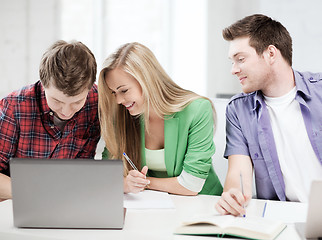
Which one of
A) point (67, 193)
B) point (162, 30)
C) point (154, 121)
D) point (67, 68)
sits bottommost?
point (67, 193)

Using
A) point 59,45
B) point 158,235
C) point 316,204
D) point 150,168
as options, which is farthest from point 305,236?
point 59,45

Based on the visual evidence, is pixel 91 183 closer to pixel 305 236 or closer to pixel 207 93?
pixel 305 236

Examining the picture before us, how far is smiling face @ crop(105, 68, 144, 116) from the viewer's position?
1577 mm

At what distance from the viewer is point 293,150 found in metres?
1.61

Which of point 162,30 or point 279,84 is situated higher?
point 162,30

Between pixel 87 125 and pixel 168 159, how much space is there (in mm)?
364

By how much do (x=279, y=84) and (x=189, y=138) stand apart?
1.40 feet

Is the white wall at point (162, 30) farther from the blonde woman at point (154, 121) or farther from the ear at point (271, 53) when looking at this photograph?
the blonde woman at point (154, 121)

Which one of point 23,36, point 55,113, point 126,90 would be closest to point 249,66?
point 126,90

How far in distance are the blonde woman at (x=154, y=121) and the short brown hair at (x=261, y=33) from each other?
307mm

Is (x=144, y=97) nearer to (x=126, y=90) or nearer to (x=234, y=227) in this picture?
(x=126, y=90)

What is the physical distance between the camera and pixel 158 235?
101 cm

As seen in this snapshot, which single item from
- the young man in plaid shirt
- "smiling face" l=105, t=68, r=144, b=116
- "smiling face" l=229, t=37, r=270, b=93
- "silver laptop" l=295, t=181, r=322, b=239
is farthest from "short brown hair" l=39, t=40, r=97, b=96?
"silver laptop" l=295, t=181, r=322, b=239

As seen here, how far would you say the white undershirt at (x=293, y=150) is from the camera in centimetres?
159
